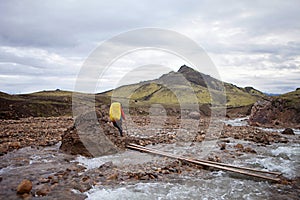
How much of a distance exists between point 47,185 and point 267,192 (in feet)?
26.8

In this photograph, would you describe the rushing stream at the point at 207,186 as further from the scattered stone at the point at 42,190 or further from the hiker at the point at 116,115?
the hiker at the point at 116,115

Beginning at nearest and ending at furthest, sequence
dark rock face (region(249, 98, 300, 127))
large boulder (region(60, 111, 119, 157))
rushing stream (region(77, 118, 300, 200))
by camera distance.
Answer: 1. rushing stream (region(77, 118, 300, 200))
2. large boulder (region(60, 111, 119, 157))
3. dark rock face (region(249, 98, 300, 127))

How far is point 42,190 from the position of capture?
847 cm

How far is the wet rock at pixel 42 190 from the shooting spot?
8355mm

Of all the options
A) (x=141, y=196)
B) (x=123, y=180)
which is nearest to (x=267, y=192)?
(x=141, y=196)

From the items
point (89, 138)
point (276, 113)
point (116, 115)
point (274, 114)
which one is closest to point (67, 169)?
point (89, 138)

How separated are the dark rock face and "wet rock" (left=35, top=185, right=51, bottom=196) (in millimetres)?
30810

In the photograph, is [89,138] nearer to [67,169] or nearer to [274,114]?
[67,169]

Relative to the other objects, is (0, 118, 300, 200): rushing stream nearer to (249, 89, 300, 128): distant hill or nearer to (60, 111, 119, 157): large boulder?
(60, 111, 119, 157): large boulder

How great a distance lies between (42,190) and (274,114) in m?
35.1

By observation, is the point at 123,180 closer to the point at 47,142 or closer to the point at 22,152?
the point at 22,152

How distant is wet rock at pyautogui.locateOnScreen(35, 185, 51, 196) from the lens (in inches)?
329

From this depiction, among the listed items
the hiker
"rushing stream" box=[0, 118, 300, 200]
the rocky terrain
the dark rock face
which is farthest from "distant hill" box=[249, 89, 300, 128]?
the hiker

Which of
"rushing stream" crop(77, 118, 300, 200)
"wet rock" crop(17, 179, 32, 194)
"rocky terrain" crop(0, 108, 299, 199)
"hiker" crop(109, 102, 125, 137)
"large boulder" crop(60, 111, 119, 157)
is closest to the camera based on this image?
"wet rock" crop(17, 179, 32, 194)
